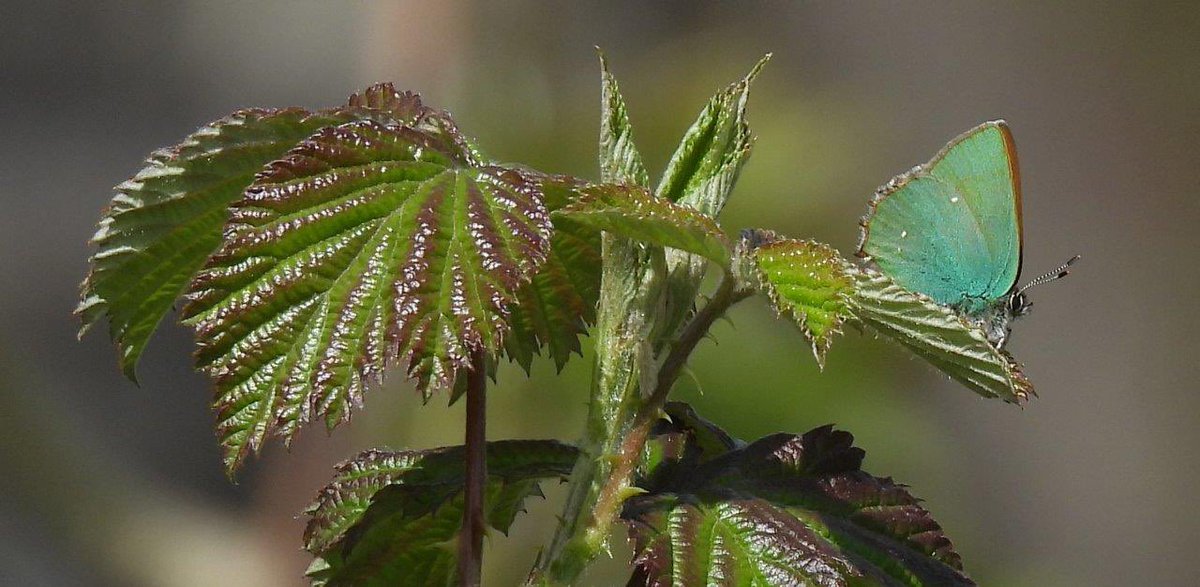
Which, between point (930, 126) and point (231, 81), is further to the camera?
point (930, 126)

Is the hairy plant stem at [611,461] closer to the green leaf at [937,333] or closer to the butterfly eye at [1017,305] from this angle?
the green leaf at [937,333]

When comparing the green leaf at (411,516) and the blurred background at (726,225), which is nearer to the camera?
the green leaf at (411,516)

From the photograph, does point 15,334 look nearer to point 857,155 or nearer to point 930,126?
point 857,155

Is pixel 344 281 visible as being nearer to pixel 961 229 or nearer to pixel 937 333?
pixel 937 333

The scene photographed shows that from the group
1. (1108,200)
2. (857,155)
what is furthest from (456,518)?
(1108,200)

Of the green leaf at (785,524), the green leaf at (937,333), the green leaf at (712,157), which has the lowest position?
the green leaf at (785,524)

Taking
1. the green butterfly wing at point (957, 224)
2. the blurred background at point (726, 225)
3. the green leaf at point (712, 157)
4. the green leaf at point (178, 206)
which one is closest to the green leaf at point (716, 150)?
the green leaf at point (712, 157)

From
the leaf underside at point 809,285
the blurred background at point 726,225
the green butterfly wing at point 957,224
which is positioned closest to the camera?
the leaf underside at point 809,285
